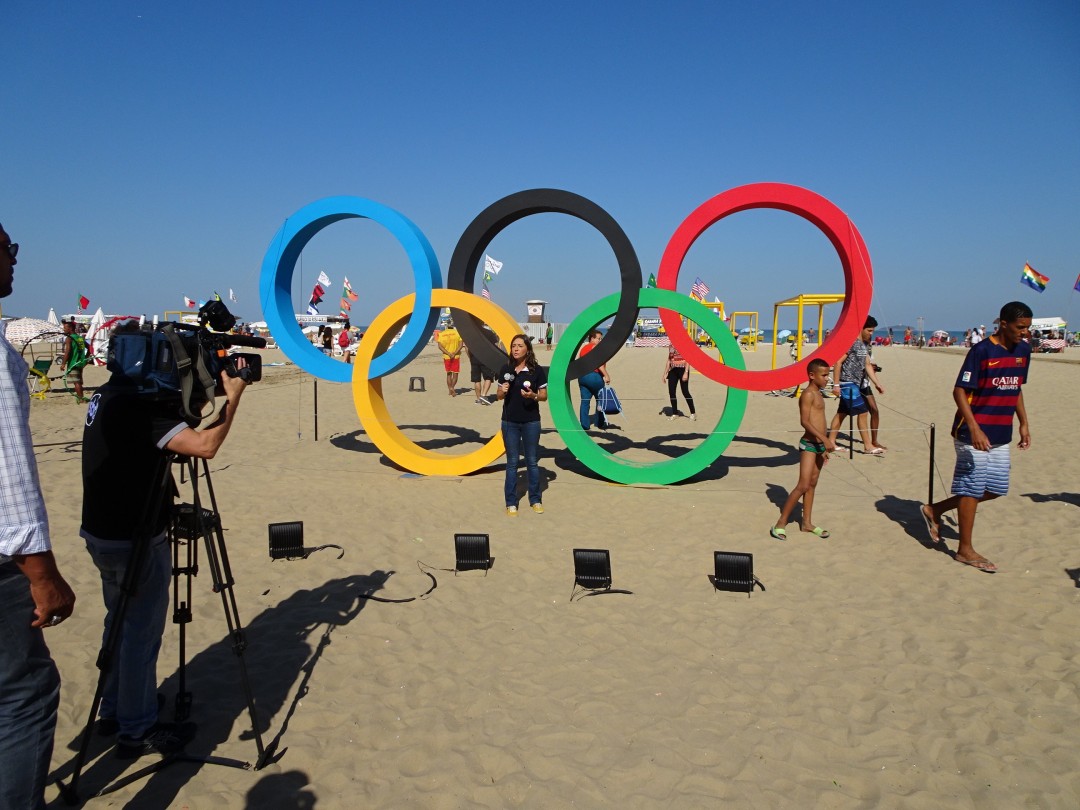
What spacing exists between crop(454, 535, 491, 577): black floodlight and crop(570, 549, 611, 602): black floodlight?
860 millimetres

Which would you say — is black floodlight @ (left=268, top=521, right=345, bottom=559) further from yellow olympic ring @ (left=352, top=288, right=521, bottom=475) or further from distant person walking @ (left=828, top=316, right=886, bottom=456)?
distant person walking @ (left=828, top=316, right=886, bottom=456)

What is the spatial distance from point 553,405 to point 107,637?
586 cm

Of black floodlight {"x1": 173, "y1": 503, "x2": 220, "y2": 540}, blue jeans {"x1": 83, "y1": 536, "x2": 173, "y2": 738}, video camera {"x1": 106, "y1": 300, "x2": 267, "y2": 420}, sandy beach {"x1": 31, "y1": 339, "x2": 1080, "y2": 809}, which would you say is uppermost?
video camera {"x1": 106, "y1": 300, "x2": 267, "y2": 420}

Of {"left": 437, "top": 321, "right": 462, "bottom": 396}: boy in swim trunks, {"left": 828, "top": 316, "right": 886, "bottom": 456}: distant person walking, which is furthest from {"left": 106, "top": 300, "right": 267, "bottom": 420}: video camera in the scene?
{"left": 437, "top": 321, "right": 462, "bottom": 396}: boy in swim trunks

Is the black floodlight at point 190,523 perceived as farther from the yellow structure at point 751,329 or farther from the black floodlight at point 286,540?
the yellow structure at point 751,329

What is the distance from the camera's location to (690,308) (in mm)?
8008

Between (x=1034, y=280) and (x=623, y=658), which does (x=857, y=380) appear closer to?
(x=623, y=658)

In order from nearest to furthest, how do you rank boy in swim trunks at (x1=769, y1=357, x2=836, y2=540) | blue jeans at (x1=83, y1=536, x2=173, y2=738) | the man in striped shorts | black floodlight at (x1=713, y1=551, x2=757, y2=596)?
blue jeans at (x1=83, y1=536, x2=173, y2=738) < black floodlight at (x1=713, y1=551, x2=757, y2=596) < the man in striped shorts < boy in swim trunks at (x1=769, y1=357, x2=836, y2=540)

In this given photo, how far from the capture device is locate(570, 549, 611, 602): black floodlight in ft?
16.8

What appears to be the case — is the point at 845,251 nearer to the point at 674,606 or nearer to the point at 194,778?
the point at 674,606

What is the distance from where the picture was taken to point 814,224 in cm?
829

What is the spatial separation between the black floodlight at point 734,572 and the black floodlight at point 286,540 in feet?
11.8

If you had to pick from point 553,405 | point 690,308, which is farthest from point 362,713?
point 690,308

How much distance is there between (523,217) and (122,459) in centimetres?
693
